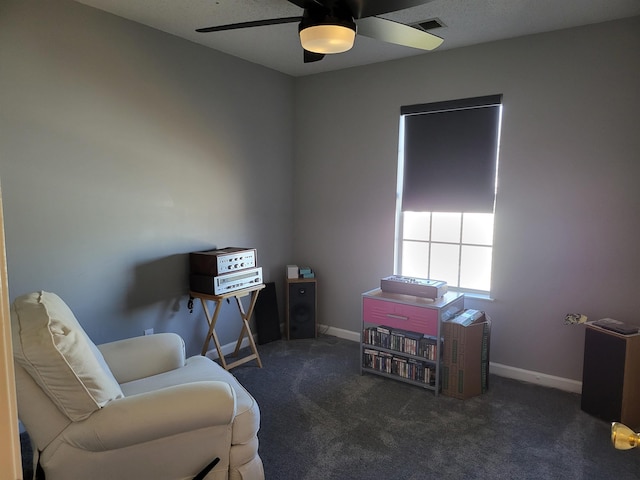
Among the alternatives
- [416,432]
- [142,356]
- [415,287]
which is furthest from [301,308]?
[142,356]

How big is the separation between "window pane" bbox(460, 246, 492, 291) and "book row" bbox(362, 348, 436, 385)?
2.81 feet

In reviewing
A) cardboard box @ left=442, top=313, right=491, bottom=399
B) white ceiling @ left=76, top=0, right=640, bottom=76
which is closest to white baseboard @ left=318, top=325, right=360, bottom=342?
cardboard box @ left=442, top=313, right=491, bottom=399

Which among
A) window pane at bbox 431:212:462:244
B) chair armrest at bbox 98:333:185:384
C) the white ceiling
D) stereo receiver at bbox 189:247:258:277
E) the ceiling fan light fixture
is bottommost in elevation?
chair armrest at bbox 98:333:185:384

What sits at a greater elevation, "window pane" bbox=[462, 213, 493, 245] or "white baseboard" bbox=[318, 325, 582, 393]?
"window pane" bbox=[462, 213, 493, 245]

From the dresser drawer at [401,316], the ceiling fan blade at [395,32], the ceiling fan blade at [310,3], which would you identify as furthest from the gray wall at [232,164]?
the ceiling fan blade at [310,3]

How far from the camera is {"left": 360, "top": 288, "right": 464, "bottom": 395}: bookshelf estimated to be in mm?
2996

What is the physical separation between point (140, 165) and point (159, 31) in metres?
0.98

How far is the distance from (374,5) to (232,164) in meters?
2.14

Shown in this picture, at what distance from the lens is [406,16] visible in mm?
2713

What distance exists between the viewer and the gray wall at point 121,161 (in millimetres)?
A: 2391

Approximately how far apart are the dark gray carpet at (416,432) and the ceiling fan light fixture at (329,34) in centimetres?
211

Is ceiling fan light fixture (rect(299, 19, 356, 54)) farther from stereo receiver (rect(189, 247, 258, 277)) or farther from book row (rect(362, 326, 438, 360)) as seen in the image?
book row (rect(362, 326, 438, 360))

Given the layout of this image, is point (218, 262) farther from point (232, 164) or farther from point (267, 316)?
point (267, 316)

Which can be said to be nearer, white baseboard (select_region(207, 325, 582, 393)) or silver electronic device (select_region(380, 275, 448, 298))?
white baseboard (select_region(207, 325, 582, 393))
